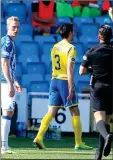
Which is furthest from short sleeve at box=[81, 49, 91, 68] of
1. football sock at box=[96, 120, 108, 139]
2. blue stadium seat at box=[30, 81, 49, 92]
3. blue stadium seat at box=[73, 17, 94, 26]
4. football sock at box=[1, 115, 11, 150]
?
blue stadium seat at box=[73, 17, 94, 26]

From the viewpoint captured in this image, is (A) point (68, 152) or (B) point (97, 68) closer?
(B) point (97, 68)

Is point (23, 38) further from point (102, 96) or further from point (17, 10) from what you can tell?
point (102, 96)

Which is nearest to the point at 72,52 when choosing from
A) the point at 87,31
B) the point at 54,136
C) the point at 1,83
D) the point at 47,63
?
the point at 1,83

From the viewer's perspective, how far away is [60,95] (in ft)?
26.3

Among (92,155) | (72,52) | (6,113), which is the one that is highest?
(72,52)

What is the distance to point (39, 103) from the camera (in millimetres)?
10227

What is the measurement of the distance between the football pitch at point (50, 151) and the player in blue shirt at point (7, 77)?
321 millimetres

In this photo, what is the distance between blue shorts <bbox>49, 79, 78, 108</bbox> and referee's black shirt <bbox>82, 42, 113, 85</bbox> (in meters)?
1.32

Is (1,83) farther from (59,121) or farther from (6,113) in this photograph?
(59,121)

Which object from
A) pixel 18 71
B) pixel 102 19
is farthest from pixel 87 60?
pixel 102 19

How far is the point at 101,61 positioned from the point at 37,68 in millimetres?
5200

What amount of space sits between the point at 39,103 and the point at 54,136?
0.71 m

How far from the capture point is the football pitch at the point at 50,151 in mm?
7094

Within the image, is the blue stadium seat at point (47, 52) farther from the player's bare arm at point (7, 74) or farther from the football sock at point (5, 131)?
the player's bare arm at point (7, 74)
